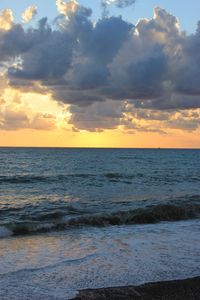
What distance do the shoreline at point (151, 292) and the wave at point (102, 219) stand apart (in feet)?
24.4

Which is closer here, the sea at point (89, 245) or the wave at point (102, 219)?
the sea at point (89, 245)

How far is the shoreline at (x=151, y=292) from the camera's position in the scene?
8578mm

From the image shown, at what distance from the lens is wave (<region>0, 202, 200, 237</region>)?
16.5 metres

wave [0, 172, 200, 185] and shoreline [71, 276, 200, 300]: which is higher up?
shoreline [71, 276, 200, 300]

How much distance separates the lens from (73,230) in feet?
53.9

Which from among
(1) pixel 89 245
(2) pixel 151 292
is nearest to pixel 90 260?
(1) pixel 89 245

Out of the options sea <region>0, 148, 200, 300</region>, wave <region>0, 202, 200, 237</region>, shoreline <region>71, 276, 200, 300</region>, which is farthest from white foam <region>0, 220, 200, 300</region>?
wave <region>0, 202, 200, 237</region>

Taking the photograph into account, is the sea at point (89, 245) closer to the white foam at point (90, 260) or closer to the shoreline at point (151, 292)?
the white foam at point (90, 260)

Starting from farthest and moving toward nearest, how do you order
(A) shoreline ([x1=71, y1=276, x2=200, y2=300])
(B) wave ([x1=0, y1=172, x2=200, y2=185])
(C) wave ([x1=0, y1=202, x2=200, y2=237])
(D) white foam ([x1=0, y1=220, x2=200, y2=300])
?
(B) wave ([x1=0, y1=172, x2=200, y2=185]) < (C) wave ([x1=0, y1=202, x2=200, y2=237]) < (D) white foam ([x1=0, y1=220, x2=200, y2=300]) < (A) shoreline ([x1=71, y1=276, x2=200, y2=300])

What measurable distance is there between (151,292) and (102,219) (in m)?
9.62

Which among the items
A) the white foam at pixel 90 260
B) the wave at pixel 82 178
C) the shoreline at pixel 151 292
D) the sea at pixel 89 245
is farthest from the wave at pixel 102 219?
the wave at pixel 82 178

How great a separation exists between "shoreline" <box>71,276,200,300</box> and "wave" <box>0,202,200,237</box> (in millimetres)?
7446

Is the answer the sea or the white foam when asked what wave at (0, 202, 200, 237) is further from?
the white foam

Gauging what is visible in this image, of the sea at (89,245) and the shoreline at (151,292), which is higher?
the shoreline at (151,292)
